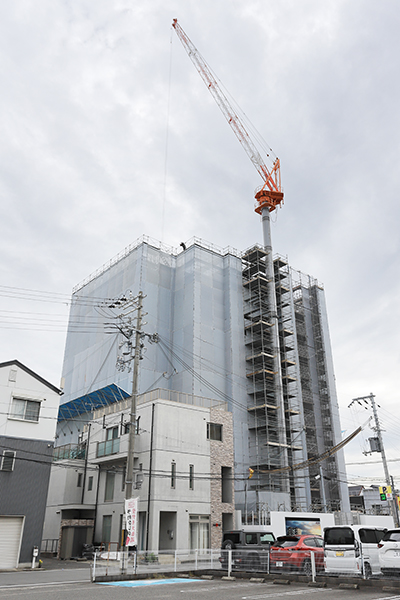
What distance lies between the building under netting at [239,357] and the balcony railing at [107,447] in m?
11.4

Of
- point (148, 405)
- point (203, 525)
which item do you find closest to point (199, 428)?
point (148, 405)

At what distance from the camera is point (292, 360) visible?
5719cm

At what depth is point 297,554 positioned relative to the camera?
698 inches

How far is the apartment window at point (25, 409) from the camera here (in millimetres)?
26547

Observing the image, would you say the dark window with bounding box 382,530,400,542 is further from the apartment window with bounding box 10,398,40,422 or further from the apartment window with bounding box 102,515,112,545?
the apartment window with bounding box 102,515,112,545

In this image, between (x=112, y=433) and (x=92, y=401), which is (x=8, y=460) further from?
(x=92, y=401)

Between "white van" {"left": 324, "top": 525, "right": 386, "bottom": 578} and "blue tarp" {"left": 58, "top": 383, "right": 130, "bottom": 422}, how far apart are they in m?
33.1

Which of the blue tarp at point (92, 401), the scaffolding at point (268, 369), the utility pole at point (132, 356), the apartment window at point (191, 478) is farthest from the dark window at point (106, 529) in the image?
the scaffolding at point (268, 369)

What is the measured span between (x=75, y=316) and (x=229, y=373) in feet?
86.1

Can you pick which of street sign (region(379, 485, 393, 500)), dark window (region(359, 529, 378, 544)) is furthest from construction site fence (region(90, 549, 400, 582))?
street sign (region(379, 485, 393, 500))

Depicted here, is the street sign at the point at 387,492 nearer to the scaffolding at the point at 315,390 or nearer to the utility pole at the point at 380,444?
the utility pole at the point at 380,444

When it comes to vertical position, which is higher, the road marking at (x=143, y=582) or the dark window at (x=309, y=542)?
the dark window at (x=309, y=542)

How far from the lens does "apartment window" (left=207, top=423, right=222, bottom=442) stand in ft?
115

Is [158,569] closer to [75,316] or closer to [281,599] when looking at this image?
[281,599]
